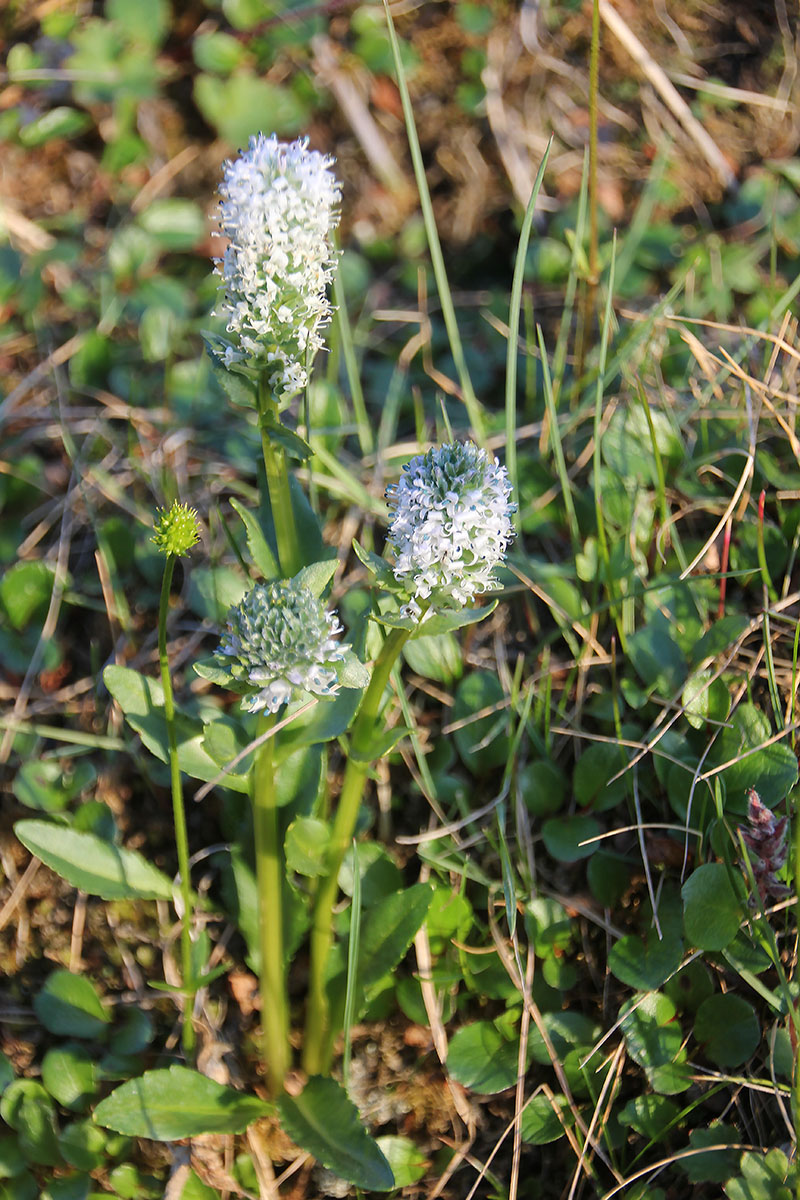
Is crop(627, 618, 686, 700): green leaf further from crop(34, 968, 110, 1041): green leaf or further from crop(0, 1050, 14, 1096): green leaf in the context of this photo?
crop(0, 1050, 14, 1096): green leaf

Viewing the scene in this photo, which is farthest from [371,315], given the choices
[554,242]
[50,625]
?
[50,625]

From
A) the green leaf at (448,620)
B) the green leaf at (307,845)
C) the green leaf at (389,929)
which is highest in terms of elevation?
the green leaf at (448,620)

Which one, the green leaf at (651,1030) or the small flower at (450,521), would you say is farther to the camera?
the green leaf at (651,1030)

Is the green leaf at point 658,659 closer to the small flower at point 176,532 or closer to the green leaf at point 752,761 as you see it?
the green leaf at point 752,761

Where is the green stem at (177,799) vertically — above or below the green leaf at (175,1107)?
above

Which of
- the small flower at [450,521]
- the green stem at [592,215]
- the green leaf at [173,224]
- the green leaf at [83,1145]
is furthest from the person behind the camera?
the green leaf at [173,224]

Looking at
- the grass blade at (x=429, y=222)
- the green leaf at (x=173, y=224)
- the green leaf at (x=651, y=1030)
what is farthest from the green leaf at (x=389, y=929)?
the green leaf at (x=173, y=224)

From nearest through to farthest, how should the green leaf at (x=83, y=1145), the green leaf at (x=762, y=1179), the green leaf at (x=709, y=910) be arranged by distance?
the green leaf at (x=762, y=1179) → the green leaf at (x=709, y=910) → the green leaf at (x=83, y=1145)
